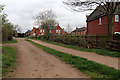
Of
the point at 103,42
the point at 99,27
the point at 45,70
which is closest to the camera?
the point at 45,70

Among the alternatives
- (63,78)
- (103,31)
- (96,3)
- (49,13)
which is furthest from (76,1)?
(49,13)

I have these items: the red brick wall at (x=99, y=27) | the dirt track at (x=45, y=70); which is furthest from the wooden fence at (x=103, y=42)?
the dirt track at (x=45, y=70)

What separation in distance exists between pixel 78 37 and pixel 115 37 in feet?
19.3

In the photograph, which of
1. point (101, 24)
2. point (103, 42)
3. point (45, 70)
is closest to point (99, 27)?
point (101, 24)

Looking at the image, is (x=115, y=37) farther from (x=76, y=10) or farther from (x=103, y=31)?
(x=103, y=31)

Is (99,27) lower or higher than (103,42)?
higher

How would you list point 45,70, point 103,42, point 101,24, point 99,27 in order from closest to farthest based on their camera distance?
point 45,70, point 103,42, point 101,24, point 99,27

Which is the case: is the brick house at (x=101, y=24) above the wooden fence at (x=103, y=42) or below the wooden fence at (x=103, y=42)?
above

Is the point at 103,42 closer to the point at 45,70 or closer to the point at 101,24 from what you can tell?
the point at 101,24

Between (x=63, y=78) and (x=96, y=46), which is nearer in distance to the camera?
(x=63, y=78)

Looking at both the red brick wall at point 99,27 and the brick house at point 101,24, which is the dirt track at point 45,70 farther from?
the red brick wall at point 99,27

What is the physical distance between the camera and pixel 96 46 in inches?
636

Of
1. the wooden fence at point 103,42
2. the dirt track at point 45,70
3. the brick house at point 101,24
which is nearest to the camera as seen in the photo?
the dirt track at point 45,70

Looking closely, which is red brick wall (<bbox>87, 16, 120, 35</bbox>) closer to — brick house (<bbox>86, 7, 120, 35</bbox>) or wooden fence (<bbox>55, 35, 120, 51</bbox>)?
brick house (<bbox>86, 7, 120, 35</bbox>)
